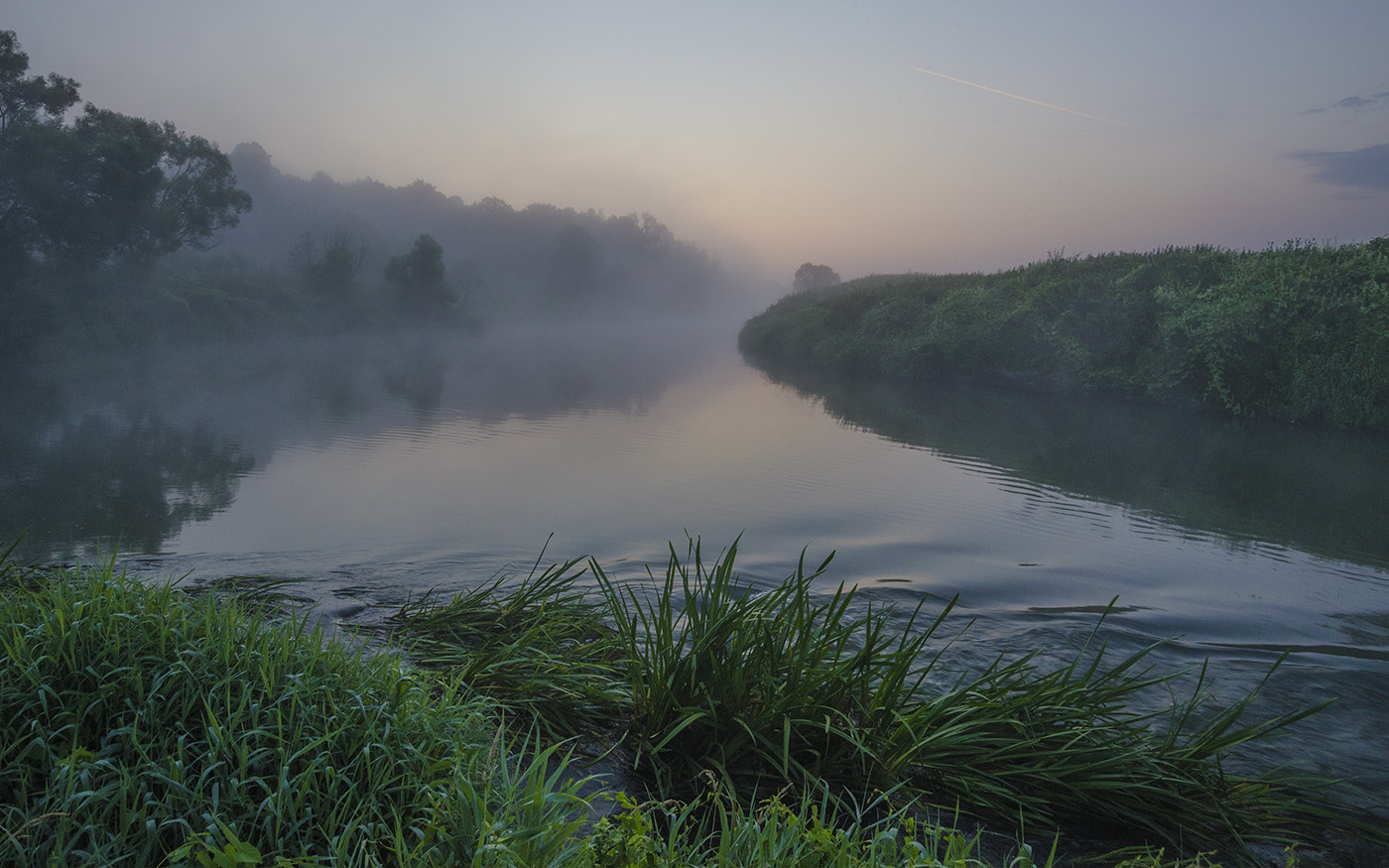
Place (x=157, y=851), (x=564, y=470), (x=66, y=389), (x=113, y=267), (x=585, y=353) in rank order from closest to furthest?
1. (x=157, y=851)
2. (x=564, y=470)
3. (x=66, y=389)
4. (x=113, y=267)
5. (x=585, y=353)

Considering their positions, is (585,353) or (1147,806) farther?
(585,353)

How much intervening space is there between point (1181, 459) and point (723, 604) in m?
8.88

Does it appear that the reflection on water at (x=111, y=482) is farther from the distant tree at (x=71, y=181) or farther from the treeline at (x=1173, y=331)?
the treeline at (x=1173, y=331)

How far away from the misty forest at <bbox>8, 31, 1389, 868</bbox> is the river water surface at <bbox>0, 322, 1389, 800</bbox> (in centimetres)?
5

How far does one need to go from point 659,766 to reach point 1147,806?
4.43 feet

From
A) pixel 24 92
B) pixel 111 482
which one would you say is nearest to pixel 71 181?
pixel 24 92

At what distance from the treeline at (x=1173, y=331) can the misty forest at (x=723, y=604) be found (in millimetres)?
82

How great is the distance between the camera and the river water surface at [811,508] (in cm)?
414

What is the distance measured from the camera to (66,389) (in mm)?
12352

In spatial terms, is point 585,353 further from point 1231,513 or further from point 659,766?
point 659,766

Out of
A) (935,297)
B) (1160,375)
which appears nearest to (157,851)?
(1160,375)

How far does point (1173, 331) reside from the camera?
13609 millimetres

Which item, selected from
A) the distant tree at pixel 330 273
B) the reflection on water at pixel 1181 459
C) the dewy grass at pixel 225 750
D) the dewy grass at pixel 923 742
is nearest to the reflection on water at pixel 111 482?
the dewy grass at pixel 225 750

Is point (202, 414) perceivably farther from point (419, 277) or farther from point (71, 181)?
point (419, 277)
